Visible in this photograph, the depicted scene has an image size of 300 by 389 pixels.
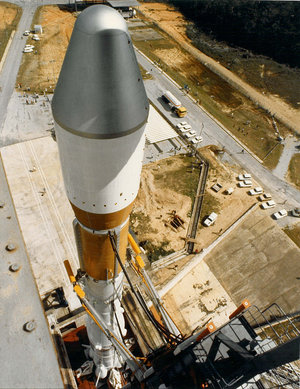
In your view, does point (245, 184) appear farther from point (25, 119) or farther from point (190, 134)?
point (25, 119)

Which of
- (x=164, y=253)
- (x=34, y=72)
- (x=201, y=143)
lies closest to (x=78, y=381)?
(x=164, y=253)

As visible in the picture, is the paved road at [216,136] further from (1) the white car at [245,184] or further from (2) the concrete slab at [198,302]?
(2) the concrete slab at [198,302]

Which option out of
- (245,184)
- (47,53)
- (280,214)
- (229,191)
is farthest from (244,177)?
(47,53)

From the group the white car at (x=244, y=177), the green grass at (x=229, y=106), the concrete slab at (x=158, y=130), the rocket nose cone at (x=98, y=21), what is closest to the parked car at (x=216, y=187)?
the white car at (x=244, y=177)

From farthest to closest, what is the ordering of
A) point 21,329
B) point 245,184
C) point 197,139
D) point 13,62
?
point 13,62 → point 197,139 → point 245,184 → point 21,329

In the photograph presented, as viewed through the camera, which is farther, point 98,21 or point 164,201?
point 164,201

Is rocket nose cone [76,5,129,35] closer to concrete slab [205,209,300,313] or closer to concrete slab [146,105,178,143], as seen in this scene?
concrete slab [205,209,300,313]
